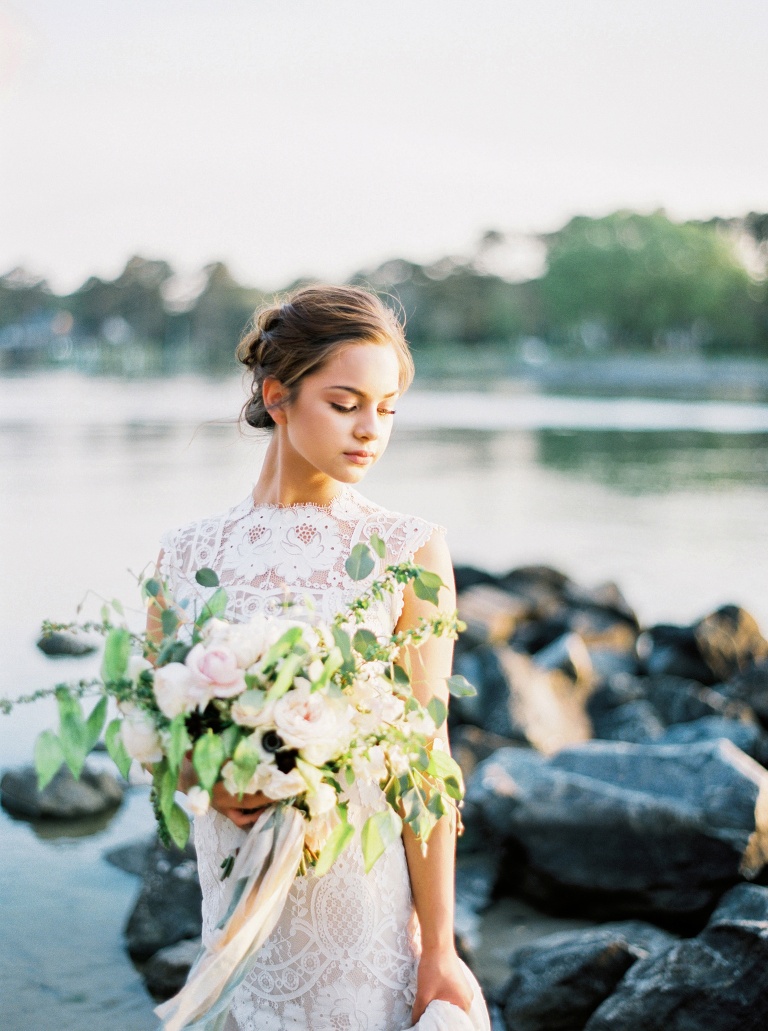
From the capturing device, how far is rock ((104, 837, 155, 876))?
558 cm

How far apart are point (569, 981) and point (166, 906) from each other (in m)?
1.75

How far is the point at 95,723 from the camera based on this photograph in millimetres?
1664

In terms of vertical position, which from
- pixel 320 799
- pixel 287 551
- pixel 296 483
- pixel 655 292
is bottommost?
pixel 320 799

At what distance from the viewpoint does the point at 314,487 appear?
2.30 metres

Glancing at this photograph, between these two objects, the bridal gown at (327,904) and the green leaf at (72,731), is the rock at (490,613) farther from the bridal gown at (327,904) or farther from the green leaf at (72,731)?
the green leaf at (72,731)

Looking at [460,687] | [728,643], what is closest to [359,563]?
[460,687]

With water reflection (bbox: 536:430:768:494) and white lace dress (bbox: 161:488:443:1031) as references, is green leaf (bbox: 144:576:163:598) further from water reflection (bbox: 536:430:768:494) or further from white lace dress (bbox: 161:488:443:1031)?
water reflection (bbox: 536:430:768:494)

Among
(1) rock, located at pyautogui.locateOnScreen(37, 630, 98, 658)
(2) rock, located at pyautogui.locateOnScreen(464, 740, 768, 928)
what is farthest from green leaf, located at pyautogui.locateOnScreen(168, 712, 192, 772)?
(1) rock, located at pyautogui.locateOnScreen(37, 630, 98, 658)

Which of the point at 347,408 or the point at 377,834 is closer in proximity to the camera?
the point at 377,834

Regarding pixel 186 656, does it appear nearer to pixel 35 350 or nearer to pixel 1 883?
pixel 1 883

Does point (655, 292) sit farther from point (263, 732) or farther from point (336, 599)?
point (263, 732)

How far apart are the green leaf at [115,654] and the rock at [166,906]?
323 centimetres

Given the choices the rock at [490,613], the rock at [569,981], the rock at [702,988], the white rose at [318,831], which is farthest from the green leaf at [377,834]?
the rock at [490,613]

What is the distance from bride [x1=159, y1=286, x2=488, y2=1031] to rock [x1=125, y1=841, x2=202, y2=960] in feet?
8.37
